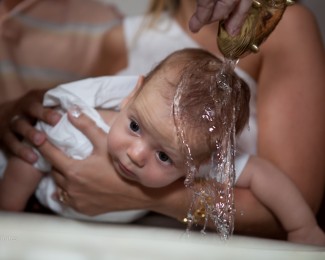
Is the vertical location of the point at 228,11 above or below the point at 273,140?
above

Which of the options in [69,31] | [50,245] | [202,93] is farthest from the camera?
[69,31]

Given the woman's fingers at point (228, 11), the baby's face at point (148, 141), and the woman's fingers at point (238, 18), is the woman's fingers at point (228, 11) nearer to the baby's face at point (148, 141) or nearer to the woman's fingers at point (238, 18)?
the woman's fingers at point (238, 18)

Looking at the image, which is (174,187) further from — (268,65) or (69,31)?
(69,31)

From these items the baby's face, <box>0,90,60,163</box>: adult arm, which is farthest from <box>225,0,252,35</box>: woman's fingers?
<box>0,90,60,163</box>: adult arm

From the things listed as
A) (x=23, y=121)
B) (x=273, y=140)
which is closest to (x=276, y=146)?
(x=273, y=140)

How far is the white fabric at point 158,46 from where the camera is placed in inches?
39.0

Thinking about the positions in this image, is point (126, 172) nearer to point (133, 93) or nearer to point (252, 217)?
point (133, 93)

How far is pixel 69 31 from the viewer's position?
4.32 feet

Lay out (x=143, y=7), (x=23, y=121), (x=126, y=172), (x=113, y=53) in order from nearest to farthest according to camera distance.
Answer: (x=126, y=172) < (x=23, y=121) < (x=113, y=53) < (x=143, y=7)

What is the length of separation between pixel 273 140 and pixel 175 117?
0.99ft

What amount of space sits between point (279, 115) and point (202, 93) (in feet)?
0.99

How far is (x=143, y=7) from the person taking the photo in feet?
4.76

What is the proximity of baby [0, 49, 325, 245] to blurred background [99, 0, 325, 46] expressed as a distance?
1.79 feet

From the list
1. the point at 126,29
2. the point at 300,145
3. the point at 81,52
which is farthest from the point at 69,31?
the point at 300,145
